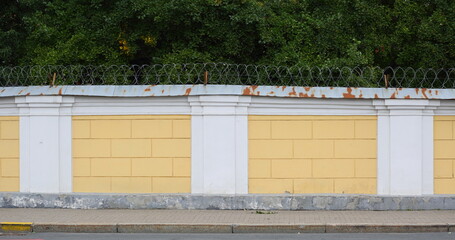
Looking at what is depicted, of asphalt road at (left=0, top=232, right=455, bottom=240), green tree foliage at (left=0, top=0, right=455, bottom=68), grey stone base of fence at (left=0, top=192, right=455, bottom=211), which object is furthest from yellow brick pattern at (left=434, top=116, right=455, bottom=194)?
green tree foliage at (left=0, top=0, right=455, bottom=68)

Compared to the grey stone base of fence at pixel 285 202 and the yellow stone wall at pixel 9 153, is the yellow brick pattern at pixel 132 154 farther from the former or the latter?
the yellow stone wall at pixel 9 153

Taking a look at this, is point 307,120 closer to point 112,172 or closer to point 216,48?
point 112,172

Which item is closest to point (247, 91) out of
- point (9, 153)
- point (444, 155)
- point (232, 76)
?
point (444, 155)

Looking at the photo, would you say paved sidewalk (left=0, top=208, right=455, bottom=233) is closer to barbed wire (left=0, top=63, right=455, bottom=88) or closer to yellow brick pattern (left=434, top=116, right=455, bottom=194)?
yellow brick pattern (left=434, top=116, right=455, bottom=194)

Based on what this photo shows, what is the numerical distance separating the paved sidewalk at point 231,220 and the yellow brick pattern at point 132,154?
26.6 inches

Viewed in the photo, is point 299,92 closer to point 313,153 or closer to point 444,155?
point 313,153

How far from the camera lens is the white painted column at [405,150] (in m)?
11.0

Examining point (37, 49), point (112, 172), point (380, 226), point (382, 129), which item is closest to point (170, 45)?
point (37, 49)

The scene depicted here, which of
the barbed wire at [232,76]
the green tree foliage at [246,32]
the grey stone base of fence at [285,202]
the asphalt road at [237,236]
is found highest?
the green tree foliage at [246,32]

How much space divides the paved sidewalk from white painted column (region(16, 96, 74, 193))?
819 millimetres

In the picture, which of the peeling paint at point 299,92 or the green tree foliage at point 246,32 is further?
the green tree foliage at point 246,32

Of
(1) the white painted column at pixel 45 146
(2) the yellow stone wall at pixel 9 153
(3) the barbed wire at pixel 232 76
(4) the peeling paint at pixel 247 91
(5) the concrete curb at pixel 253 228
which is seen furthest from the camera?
(3) the barbed wire at pixel 232 76

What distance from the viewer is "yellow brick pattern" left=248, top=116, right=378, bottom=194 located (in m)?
11.1

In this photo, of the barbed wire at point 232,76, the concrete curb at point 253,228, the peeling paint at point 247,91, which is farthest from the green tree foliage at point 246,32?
the concrete curb at point 253,228
